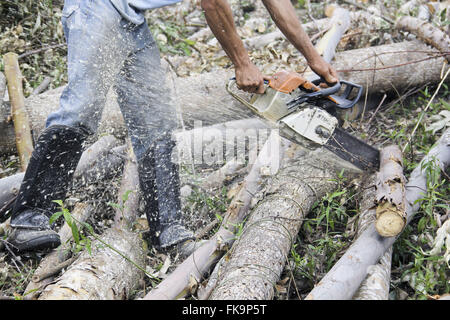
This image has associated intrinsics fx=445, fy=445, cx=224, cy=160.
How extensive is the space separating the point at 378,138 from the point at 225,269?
1910 millimetres

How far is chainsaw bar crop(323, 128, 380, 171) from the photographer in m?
2.85

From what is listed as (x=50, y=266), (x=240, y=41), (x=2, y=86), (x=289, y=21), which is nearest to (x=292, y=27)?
(x=289, y=21)

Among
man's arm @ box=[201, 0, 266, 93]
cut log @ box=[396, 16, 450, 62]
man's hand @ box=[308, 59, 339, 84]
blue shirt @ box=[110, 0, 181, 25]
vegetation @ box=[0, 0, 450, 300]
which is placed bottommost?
vegetation @ box=[0, 0, 450, 300]

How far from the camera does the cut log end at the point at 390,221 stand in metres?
2.19

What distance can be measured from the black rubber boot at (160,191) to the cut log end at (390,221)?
1.11 m

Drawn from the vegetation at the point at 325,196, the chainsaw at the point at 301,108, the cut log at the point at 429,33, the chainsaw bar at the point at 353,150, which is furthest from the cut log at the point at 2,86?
the cut log at the point at 429,33

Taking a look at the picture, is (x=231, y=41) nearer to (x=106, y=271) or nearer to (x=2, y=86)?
(x=106, y=271)

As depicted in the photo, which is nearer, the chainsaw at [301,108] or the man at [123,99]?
the man at [123,99]

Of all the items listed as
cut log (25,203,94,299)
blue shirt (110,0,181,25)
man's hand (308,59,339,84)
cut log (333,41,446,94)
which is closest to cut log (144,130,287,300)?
cut log (25,203,94,299)

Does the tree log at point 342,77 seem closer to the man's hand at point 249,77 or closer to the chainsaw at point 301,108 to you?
the chainsaw at point 301,108

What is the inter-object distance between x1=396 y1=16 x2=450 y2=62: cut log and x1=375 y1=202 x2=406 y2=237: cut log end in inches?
78.2

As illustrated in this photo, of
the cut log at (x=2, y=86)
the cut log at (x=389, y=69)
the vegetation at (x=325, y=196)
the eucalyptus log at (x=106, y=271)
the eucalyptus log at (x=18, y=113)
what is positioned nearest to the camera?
the eucalyptus log at (x=106, y=271)

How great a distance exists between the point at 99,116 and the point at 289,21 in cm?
120

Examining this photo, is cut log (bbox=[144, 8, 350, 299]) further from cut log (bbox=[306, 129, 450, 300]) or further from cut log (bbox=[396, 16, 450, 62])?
cut log (bbox=[396, 16, 450, 62])
